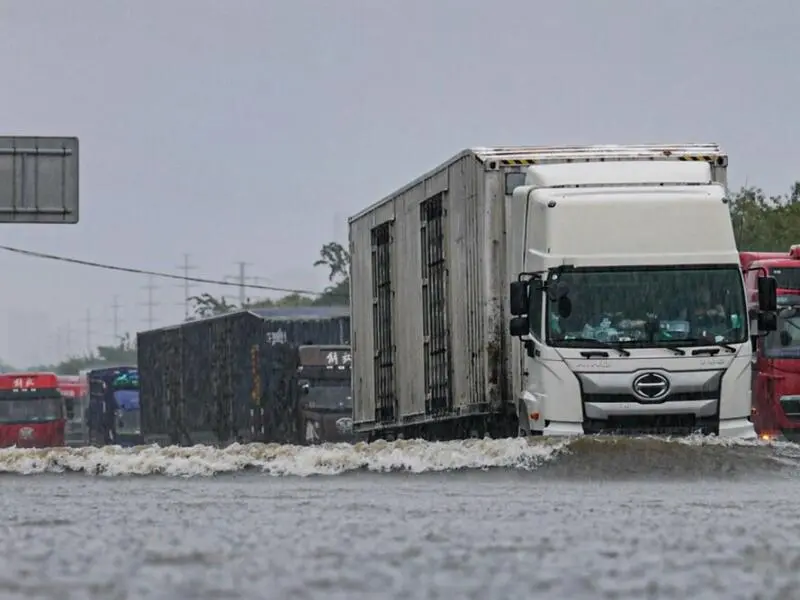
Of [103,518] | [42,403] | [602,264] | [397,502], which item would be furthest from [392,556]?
[42,403]

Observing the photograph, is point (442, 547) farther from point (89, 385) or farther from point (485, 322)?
point (89, 385)

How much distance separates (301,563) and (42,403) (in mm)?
50819

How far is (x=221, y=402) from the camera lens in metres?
44.6

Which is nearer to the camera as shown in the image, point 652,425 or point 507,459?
→ point 507,459

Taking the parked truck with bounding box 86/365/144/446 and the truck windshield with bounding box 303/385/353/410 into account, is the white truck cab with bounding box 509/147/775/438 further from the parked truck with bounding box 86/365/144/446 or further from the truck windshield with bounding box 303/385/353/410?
the parked truck with bounding box 86/365/144/446

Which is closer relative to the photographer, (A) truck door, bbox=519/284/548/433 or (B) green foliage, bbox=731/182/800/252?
(A) truck door, bbox=519/284/548/433

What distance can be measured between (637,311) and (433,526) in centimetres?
1036

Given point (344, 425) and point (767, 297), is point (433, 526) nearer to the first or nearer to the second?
point (767, 297)

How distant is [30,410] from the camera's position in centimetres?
5616

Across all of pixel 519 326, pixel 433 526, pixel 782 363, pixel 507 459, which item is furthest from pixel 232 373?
pixel 433 526

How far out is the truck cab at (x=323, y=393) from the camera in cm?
3878

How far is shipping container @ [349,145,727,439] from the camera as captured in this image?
20.1 meters

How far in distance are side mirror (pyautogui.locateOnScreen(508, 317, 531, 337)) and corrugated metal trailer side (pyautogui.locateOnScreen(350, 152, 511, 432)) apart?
3.46 ft

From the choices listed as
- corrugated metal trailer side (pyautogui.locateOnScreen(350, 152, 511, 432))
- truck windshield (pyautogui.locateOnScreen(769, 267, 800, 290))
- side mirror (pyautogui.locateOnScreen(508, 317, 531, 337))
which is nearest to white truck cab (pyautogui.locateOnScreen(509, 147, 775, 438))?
side mirror (pyautogui.locateOnScreen(508, 317, 531, 337))
